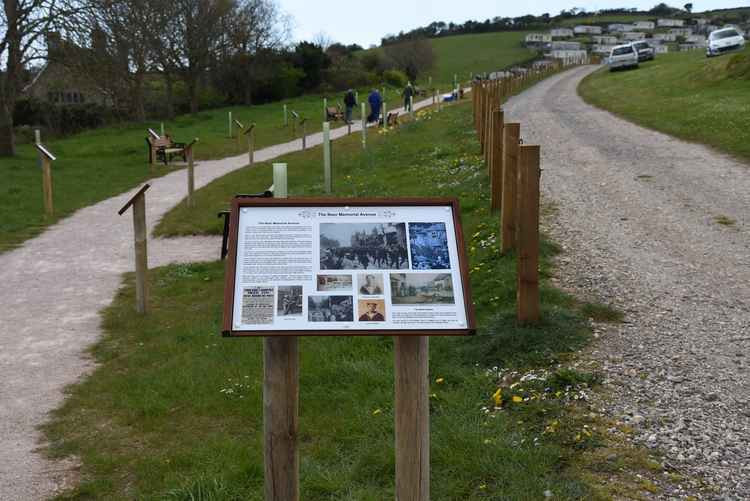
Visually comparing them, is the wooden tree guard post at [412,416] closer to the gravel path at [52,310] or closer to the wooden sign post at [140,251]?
the gravel path at [52,310]

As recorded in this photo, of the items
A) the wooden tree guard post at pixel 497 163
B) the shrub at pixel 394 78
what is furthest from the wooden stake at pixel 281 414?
the shrub at pixel 394 78

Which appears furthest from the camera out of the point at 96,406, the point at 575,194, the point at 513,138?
the point at 575,194

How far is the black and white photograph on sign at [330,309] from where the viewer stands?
317 centimetres

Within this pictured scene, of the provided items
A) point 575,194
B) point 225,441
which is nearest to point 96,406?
point 225,441

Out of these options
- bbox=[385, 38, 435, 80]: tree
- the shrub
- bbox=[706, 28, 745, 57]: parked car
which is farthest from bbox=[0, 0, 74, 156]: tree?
bbox=[385, 38, 435, 80]: tree

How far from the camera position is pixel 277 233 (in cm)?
337

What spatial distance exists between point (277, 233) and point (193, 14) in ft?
135

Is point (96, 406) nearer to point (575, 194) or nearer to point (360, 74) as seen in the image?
point (575, 194)

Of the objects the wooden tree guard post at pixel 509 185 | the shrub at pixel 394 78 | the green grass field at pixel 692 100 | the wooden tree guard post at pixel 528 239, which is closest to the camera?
the wooden tree guard post at pixel 528 239

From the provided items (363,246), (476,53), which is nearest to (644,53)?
(363,246)

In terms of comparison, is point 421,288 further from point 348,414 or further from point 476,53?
point 476,53

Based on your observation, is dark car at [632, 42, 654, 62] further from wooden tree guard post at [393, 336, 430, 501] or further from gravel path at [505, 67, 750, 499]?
wooden tree guard post at [393, 336, 430, 501]

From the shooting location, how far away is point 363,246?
3.34 m

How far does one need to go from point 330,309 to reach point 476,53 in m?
99.0
